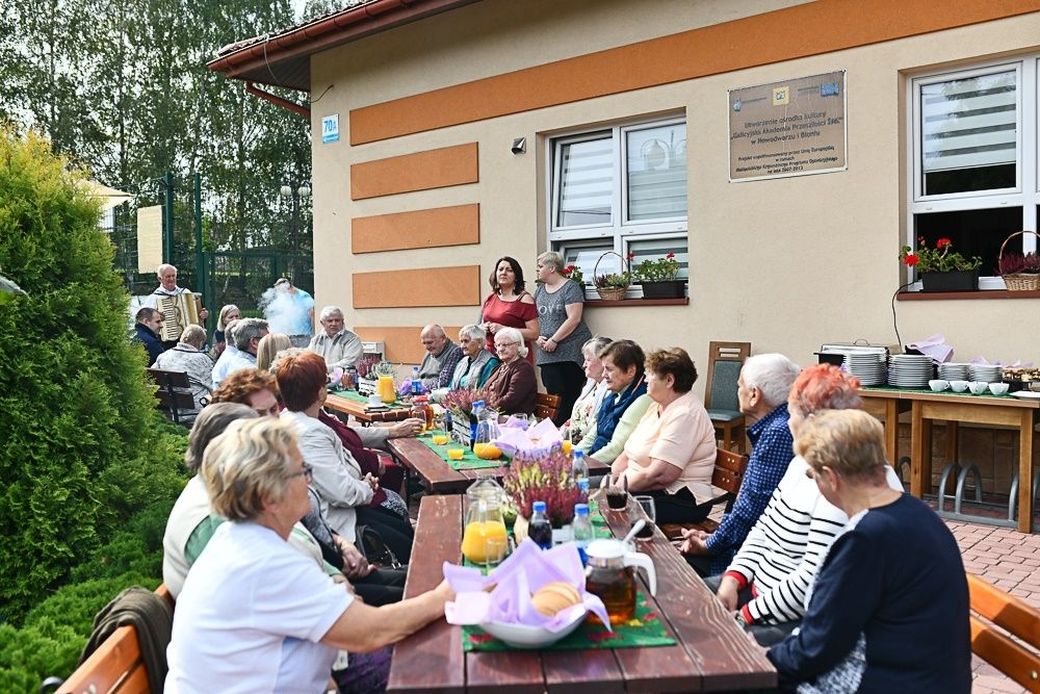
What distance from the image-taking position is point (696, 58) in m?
7.41

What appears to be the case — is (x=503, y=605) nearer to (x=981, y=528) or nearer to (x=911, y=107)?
(x=981, y=528)

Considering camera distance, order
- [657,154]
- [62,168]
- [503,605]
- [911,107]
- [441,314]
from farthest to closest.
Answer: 1. [441,314]
2. [657,154]
3. [911,107]
4. [62,168]
5. [503,605]

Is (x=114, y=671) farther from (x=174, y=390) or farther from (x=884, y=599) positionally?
(x=174, y=390)

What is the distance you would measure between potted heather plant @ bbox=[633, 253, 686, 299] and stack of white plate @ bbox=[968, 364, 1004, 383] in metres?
2.52

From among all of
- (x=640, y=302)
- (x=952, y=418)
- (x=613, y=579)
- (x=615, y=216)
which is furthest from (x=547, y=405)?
(x=613, y=579)

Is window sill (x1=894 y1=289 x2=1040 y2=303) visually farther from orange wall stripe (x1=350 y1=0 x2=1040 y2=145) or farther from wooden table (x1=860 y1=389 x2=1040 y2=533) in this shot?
orange wall stripe (x1=350 y1=0 x2=1040 y2=145)

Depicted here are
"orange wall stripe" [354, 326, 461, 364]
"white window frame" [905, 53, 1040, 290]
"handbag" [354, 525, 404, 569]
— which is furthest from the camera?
"orange wall stripe" [354, 326, 461, 364]

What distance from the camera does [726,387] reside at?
721cm

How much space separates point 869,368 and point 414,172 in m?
5.35

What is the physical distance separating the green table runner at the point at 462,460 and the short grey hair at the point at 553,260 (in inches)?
114

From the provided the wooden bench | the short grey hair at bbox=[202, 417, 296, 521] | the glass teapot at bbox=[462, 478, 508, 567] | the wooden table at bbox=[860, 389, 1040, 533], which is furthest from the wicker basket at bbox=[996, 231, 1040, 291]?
the wooden bench

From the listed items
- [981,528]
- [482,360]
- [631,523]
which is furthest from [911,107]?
[631,523]

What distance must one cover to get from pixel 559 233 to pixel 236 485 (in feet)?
21.7

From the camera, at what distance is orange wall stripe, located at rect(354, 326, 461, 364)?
388 inches
